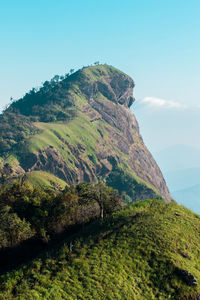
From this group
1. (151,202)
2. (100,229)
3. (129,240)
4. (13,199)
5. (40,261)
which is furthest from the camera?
(13,199)

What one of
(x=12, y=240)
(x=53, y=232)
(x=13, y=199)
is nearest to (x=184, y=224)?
(x=53, y=232)

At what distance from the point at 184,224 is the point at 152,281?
19278 millimetres

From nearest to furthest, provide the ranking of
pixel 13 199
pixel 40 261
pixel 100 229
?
pixel 40 261 → pixel 100 229 → pixel 13 199

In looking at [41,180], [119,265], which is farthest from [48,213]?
[41,180]

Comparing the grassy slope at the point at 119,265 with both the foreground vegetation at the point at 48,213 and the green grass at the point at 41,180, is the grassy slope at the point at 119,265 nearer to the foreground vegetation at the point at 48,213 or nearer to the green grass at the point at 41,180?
the foreground vegetation at the point at 48,213

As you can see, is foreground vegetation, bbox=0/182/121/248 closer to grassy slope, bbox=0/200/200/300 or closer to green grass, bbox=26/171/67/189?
grassy slope, bbox=0/200/200/300

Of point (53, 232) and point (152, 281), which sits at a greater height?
point (152, 281)

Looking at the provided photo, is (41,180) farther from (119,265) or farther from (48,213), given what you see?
(119,265)

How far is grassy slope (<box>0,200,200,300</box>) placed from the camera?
34.9 metres

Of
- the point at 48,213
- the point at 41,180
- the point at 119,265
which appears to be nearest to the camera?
the point at 119,265

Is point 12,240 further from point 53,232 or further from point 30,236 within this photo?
point 53,232

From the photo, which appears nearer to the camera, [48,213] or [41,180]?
[48,213]

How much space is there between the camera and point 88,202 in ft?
244

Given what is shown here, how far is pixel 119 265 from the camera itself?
40844 millimetres
